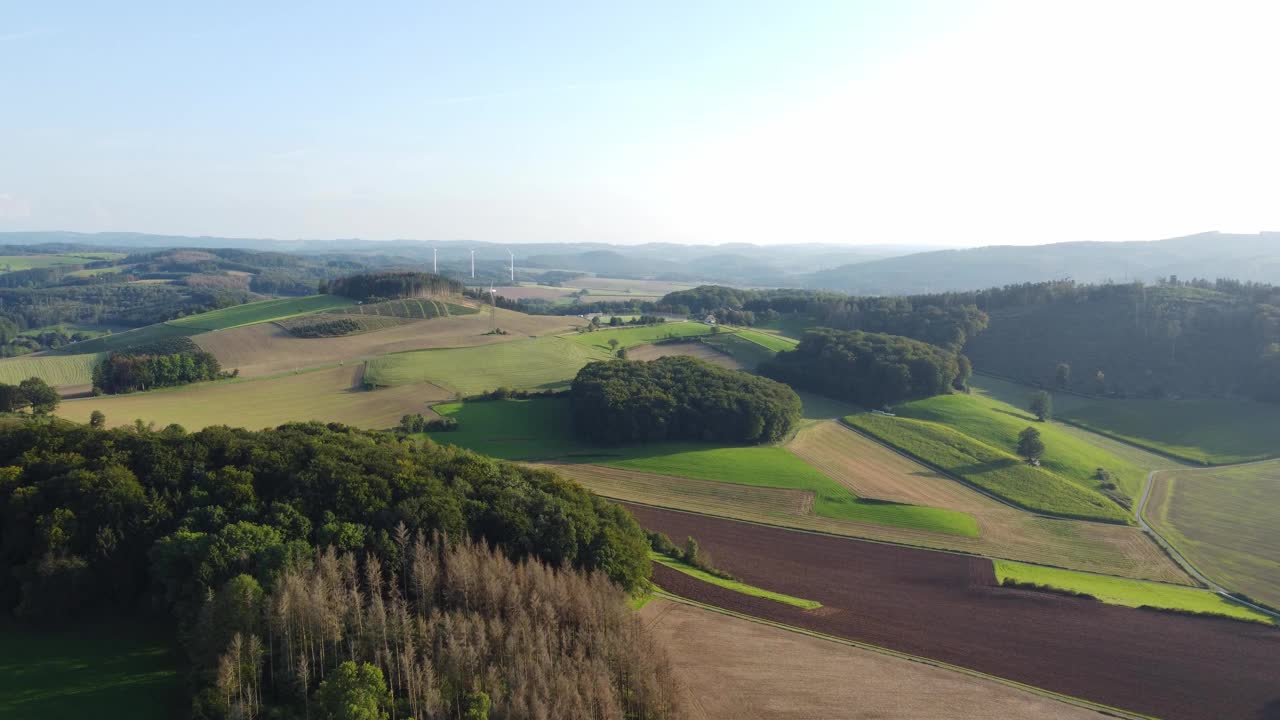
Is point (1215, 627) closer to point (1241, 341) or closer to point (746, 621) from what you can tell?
point (746, 621)

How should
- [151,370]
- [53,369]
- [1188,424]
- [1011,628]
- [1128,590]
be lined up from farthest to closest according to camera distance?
[53,369], [1188,424], [151,370], [1128,590], [1011,628]

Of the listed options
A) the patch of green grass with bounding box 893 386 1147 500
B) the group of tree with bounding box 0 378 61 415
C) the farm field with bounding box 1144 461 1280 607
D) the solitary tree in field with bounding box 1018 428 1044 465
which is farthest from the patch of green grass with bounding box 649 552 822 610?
the group of tree with bounding box 0 378 61 415

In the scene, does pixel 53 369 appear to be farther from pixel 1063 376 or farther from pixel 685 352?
pixel 1063 376

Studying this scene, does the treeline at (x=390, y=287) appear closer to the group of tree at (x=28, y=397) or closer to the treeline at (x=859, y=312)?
the treeline at (x=859, y=312)

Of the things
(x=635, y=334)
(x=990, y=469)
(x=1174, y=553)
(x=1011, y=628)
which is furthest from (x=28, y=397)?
(x=1174, y=553)

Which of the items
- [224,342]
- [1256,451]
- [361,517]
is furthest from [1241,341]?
[224,342]

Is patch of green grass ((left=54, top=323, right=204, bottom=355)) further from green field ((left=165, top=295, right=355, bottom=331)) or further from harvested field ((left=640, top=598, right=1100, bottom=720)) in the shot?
harvested field ((left=640, top=598, right=1100, bottom=720))

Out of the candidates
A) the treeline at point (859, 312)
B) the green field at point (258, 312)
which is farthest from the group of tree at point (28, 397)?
the treeline at point (859, 312)
